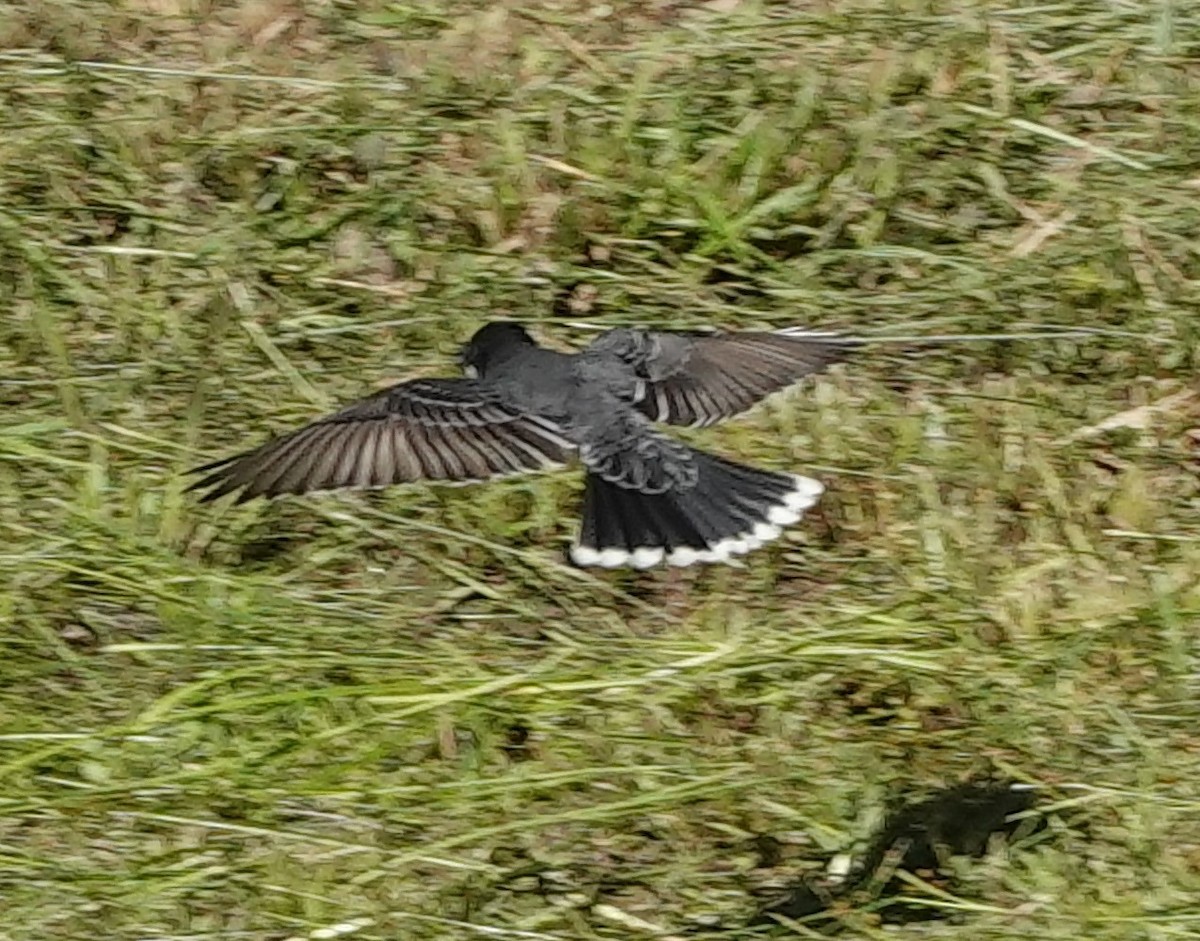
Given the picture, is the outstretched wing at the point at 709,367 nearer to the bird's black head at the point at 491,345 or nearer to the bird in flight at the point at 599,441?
the bird in flight at the point at 599,441

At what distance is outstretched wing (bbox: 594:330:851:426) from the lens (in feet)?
17.4

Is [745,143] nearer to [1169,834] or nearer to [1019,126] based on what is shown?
[1019,126]

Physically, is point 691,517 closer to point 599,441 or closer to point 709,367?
point 599,441

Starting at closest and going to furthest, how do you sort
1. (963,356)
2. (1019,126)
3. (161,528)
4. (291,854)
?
(291,854)
(161,528)
(963,356)
(1019,126)

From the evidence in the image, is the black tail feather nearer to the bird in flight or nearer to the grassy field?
the bird in flight

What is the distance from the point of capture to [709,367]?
5387 millimetres

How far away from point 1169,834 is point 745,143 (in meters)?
2.32

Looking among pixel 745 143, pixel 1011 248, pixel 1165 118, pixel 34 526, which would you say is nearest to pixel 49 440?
pixel 34 526

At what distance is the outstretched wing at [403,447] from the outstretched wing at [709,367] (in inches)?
11.4

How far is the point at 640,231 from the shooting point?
6277 mm

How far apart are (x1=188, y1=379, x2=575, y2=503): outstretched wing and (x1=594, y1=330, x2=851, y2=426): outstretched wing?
0.29 m

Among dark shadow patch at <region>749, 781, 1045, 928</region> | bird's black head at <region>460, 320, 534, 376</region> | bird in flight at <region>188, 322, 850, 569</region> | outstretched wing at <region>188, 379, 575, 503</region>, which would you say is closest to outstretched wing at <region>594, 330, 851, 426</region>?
bird in flight at <region>188, 322, 850, 569</region>

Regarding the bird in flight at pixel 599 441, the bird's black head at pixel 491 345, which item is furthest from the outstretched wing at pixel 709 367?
the bird's black head at pixel 491 345

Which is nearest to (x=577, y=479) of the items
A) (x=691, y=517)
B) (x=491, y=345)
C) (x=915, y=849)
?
(x=491, y=345)
